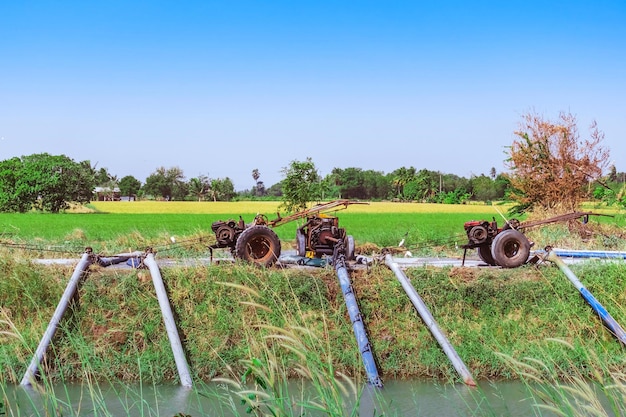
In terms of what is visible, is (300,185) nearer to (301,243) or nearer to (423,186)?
(301,243)

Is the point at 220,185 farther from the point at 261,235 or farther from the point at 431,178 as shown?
the point at 261,235

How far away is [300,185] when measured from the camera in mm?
29375

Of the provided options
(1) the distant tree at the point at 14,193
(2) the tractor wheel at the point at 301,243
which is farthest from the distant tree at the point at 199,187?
(2) the tractor wheel at the point at 301,243

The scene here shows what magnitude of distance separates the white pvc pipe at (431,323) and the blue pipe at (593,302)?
9.30 feet

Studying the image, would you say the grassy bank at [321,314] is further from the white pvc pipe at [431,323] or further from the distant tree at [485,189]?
the distant tree at [485,189]

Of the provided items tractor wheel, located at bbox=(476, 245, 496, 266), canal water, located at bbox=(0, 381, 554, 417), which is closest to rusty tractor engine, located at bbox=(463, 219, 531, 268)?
tractor wheel, located at bbox=(476, 245, 496, 266)

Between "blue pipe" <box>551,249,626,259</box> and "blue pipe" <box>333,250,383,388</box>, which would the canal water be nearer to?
"blue pipe" <box>333,250,383,388</box>

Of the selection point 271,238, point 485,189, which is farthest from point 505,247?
point 485,189

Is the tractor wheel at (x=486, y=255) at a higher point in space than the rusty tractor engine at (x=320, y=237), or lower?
lower

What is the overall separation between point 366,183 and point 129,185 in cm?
3420

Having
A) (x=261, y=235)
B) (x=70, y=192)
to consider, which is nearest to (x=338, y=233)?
(x=261, y=235)

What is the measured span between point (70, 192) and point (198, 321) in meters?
45.7

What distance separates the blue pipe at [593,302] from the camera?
461 inches

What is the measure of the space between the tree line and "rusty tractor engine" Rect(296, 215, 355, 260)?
39.3 feet
